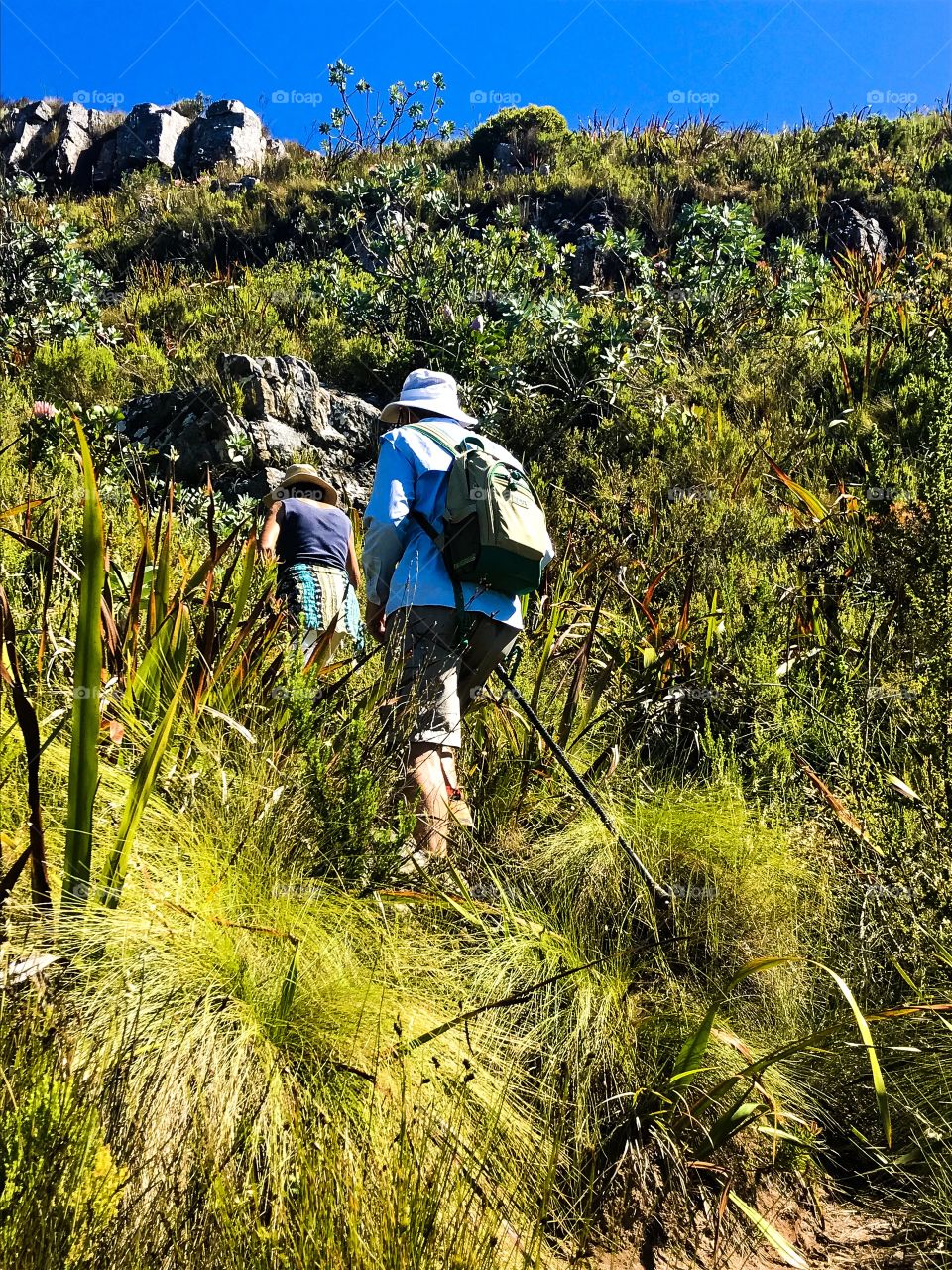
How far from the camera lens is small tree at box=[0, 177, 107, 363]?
883cm

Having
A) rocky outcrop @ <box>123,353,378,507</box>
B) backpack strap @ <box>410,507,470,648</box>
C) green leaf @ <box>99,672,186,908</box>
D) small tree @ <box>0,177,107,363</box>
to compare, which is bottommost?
green leaf @ <box>99,672,186,908</box>

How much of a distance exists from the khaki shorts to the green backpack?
174mm

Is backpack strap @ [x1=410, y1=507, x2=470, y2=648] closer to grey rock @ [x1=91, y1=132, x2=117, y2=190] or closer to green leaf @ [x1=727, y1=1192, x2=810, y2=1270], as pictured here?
green leaf @ [x1=727, y1=1192, x2=810, y2=1270]

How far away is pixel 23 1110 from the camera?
137 centimetres

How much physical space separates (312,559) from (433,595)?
1798 millimetres

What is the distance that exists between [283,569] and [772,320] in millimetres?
6390

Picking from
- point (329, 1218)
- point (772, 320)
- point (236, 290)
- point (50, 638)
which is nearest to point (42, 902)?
point (329, 1218)

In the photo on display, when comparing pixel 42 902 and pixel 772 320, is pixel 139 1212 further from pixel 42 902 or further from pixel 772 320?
pixel 772 320

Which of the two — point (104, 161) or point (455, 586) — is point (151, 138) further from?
point (455, 586)

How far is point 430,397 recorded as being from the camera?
13.0 feet
